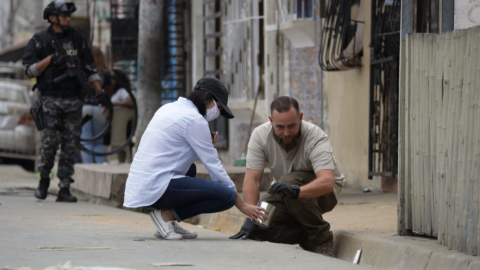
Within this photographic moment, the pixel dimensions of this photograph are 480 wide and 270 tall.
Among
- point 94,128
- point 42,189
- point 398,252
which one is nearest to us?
point 398,252

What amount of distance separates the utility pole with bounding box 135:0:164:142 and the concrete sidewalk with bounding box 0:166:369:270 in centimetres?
359

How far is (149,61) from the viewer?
11031mm

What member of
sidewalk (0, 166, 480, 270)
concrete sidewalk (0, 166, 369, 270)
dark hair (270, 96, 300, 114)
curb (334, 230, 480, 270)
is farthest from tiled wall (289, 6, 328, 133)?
dark hair (270, 96, 300, 114)

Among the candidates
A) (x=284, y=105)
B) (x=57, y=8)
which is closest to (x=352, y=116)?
(x=57, y=8)

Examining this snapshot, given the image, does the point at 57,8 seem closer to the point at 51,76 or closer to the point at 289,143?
the point at 51,76

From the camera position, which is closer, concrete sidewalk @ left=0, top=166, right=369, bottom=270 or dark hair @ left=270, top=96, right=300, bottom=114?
concrete sidewalk @ left=0, top=166, right=369, bottom=270

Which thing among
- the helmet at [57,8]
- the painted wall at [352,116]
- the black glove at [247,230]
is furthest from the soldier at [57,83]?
the black glove at [247,230]

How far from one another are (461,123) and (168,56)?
1278 cm

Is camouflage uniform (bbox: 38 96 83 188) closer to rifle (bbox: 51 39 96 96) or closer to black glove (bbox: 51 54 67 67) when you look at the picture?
rifle (bbox: 51 39 96 96)

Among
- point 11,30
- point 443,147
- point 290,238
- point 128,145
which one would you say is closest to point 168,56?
point 128,145

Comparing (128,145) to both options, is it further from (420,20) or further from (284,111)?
(284,111)

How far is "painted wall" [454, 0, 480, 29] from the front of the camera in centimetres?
Result: 531

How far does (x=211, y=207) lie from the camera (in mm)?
5711

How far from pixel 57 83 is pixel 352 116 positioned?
318cm
